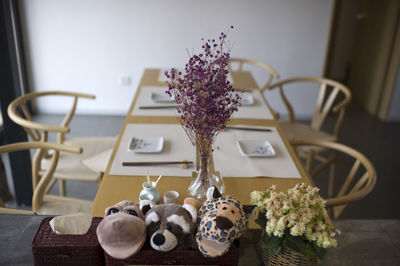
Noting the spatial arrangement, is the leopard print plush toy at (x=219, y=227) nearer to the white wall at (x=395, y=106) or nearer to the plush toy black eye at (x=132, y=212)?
the plush toy black eye at (x=132, y=212)

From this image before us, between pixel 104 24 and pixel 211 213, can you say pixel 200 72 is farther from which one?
pixel 104 24

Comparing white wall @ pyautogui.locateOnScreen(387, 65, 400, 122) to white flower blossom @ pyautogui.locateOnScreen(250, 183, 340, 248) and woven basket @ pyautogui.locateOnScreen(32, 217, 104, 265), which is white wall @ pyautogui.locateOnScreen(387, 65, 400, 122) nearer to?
white flower blossom @ pyautogui.locateOnScreen(250, 183, 340, 248)

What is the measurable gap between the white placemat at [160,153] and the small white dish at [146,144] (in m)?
0.02

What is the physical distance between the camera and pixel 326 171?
307 centimetres

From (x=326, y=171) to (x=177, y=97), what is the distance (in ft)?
7.50

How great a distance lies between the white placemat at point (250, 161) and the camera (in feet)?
4.92

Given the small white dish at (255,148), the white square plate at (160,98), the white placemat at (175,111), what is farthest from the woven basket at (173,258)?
the white square plate at (160,98)

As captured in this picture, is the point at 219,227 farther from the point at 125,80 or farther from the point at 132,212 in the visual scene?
the point at 125,80

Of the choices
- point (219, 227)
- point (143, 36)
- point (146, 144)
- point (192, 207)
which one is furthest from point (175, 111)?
point (143, 36)

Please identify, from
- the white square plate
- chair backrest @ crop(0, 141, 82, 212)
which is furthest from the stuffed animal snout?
the white square plate

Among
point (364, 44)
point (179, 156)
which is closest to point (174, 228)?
point (179, 156)

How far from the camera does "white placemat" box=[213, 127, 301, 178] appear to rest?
1.50m

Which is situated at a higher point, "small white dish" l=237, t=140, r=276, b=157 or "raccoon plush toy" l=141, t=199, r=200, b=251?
"raccoon plush toy" l=141, t=199, r=200, b=251

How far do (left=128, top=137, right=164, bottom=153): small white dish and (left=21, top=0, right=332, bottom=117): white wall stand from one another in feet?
7.31
